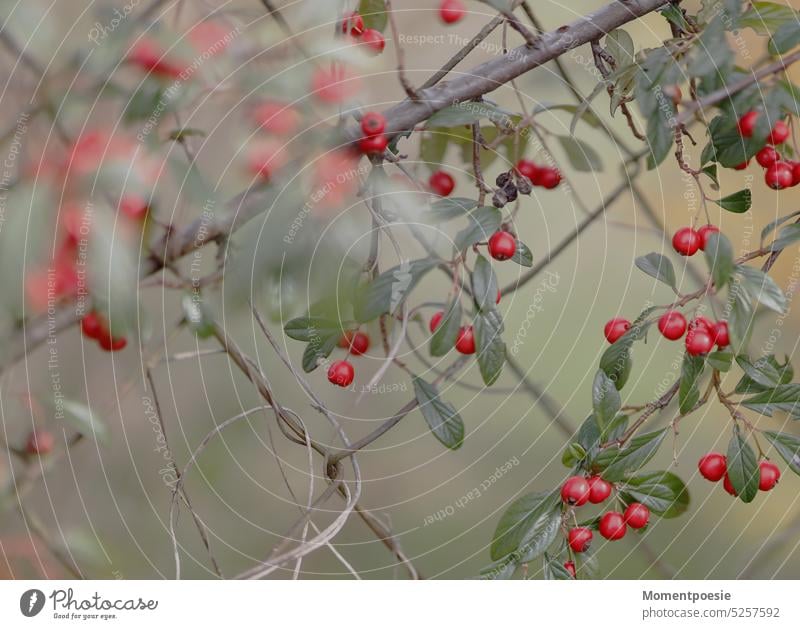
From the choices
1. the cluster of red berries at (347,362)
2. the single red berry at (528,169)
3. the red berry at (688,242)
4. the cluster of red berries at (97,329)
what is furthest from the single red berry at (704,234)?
the cluster of red berries at (97,329)

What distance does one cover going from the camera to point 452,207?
1.68 ft

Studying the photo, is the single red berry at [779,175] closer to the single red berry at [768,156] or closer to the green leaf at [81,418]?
the single red berry at [768,156]

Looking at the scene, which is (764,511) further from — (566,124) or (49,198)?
(49,198)

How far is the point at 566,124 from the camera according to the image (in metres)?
0.60

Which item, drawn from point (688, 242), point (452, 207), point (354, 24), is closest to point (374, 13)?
point (354, 24)

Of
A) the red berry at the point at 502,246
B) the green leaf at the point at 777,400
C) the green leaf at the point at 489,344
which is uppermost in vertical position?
the red berry at the point at 502,246

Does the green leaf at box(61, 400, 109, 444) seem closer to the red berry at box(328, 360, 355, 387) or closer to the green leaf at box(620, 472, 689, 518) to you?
the red berry at box(328, 360, 355, 387)

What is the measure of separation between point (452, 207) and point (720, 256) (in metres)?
0.15

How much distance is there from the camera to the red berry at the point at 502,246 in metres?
0.49

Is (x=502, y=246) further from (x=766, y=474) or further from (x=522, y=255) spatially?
(x=766, y=474)

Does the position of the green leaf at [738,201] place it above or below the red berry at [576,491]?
above

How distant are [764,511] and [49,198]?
0.55m

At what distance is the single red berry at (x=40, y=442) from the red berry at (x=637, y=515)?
354 millimetres

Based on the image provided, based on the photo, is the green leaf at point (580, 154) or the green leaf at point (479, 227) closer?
the green leaf at point (479, 227)
